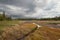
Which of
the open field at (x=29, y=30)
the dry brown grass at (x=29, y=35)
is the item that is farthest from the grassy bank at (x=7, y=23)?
the dry brown grass at (x=29, y=35)

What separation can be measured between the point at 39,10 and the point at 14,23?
869mm

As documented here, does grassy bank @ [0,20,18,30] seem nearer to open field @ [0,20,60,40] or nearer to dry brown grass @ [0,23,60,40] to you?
open field @ [0,20,60,40]

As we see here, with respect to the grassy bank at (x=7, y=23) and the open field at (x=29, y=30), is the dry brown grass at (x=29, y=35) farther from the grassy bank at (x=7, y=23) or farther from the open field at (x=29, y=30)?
the grassy bank at (x=7, y=23)

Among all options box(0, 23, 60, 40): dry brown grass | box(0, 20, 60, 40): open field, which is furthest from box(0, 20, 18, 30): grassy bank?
box(0, 23, 60, 40): dry brown grass

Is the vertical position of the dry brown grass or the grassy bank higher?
the grassy bank

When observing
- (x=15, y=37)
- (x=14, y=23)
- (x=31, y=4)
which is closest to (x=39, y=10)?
(x=31, y=4)

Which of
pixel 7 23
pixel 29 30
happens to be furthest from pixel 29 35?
pixel 7 23

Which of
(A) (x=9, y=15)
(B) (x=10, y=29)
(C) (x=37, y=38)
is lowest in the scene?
(C) (x=37, y=38)

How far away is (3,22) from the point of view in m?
3.53

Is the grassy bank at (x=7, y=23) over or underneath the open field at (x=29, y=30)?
over

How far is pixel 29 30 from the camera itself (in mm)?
3545

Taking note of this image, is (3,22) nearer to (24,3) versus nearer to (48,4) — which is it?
(24,3)

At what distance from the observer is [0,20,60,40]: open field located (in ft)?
10.8

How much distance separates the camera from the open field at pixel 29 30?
3.29 m
